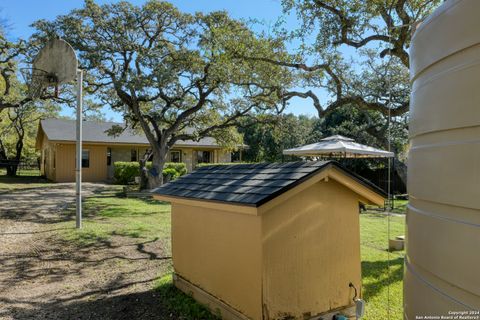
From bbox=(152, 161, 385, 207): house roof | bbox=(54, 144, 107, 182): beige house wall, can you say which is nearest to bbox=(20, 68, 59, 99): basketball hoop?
bbox=(152, 161, 385, 207): house roof

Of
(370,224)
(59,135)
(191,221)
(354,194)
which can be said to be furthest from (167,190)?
(59,135)

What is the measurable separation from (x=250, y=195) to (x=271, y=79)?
9.18 metres

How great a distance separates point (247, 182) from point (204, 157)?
90.8ft

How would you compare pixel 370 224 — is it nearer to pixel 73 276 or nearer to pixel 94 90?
pixel 73 276

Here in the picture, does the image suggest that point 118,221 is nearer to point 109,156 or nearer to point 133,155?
point 109,156

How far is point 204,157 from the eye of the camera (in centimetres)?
3186

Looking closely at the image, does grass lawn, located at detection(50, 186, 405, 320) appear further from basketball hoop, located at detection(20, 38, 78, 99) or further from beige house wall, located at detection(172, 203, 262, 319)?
basketball hoop, located at detection(20, 38, 78, 99)

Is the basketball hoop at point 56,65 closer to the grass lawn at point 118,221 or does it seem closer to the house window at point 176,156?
the grass lawn at point 118,221

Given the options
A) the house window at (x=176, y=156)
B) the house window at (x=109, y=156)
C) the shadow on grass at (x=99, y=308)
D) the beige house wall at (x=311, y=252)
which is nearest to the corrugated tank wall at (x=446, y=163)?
the beige house wall at (x=311, y=252)

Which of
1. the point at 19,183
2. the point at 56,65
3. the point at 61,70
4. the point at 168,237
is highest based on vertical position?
the point at 56,65

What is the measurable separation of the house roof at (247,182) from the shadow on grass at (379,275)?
6.40 feet

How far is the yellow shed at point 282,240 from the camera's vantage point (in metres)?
3.79

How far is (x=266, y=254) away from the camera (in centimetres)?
378

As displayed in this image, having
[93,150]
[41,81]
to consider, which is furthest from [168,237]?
[93,150]
